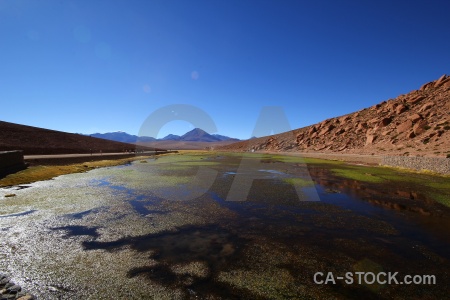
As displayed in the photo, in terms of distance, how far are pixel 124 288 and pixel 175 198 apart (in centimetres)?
964

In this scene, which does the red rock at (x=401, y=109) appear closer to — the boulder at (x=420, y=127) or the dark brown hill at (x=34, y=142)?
the boulder at (x=420, y=127)

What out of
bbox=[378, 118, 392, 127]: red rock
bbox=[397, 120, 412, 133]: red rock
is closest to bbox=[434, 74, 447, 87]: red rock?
bbox=[378, 118, 392, 127]: red rock

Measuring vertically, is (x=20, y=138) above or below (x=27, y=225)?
above

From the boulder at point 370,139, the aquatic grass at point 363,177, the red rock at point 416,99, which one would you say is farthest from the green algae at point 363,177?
the red rock at point 416,99

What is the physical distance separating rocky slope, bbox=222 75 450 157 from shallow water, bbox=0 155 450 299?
3106 centimetres

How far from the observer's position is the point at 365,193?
16859mm

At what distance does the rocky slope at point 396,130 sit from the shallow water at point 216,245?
31.1 metres

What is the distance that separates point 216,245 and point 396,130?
62.5 metres

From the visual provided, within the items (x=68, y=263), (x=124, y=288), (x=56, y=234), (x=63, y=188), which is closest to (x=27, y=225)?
(x=56, y=234)

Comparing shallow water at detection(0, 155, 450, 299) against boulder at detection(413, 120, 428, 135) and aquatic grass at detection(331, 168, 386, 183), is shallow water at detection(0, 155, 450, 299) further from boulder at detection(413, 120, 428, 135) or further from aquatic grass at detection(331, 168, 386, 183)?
boulder at detection(413, 120, 428, 135)

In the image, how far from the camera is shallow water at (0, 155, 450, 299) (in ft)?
18.7

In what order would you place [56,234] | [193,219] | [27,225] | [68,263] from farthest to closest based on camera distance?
[193,219] → [27,225] → [56,234] → [68,263]

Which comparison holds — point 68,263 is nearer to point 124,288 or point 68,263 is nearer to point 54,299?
point 54,299

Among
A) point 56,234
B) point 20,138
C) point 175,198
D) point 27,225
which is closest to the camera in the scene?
point 56,234
